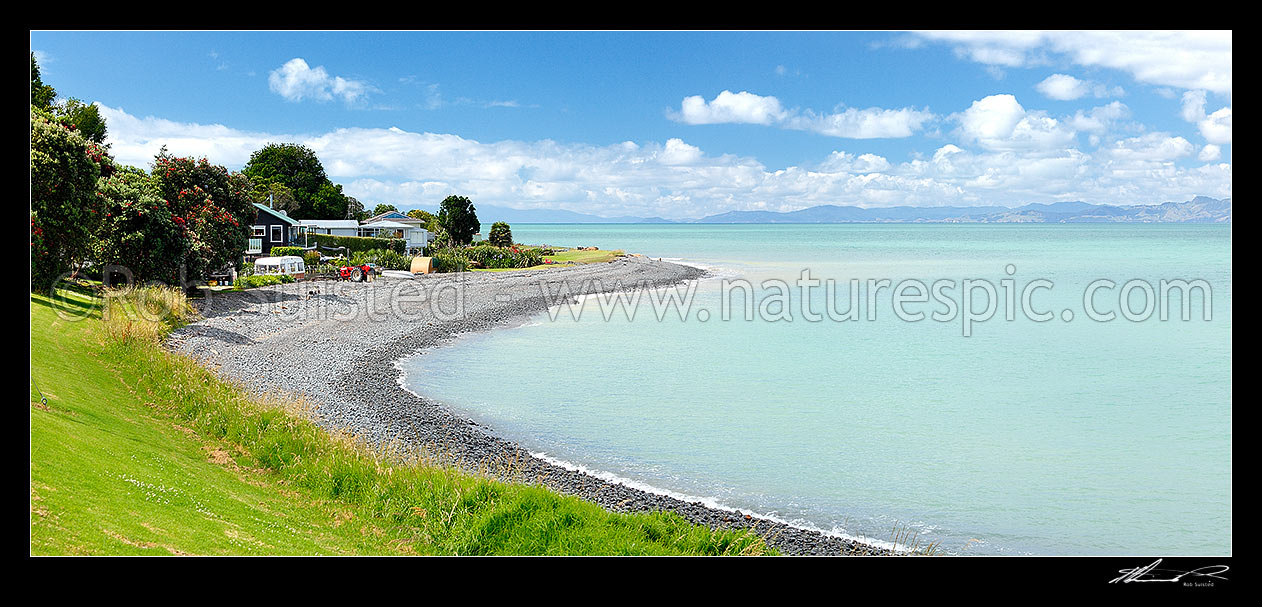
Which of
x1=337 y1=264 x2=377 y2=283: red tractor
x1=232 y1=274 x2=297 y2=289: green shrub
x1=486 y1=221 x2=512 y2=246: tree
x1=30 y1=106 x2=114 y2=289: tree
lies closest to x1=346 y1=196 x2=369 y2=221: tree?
x1=486 y1=221 x2=512 y2=246: tree

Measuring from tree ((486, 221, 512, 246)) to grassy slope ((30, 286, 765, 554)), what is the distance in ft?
153

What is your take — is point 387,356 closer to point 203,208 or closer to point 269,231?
point 203,208

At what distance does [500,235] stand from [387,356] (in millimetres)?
39546

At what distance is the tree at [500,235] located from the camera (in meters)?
58.2

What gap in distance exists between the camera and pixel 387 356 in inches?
782

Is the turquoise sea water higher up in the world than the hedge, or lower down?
lower down

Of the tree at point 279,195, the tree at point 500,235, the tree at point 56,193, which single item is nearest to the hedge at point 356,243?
the tree at point 500,235

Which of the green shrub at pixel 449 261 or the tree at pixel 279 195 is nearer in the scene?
the green shrub at pixel 449 261

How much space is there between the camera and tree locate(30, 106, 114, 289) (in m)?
12.3

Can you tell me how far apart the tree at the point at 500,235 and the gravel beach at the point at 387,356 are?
62.4 ft

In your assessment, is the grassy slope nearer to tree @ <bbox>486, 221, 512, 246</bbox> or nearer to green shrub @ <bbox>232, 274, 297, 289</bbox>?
green shrub @ <bbox>232, 274, 297, 289</bbox>

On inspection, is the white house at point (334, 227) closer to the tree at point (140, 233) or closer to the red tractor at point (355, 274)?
the red tractor at point (355, 274)

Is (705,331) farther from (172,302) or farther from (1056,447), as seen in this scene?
(172,302)
